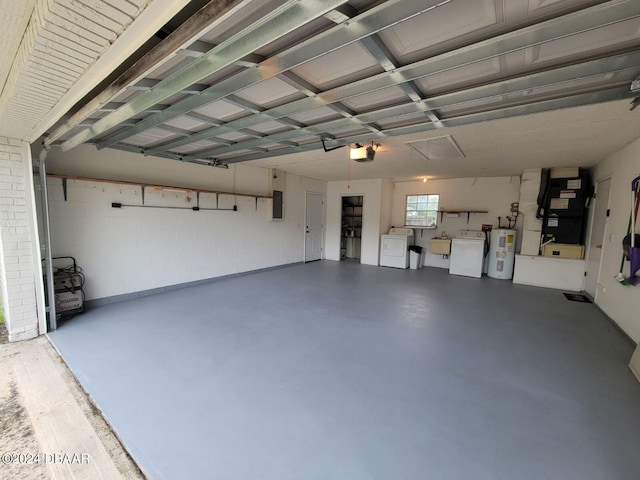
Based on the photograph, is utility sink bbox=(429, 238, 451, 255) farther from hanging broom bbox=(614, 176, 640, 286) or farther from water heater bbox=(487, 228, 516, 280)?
hanging broom bbox=(614, 176, 640, 286)

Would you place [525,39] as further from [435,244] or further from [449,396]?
[435,244]

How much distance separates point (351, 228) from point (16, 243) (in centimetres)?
718

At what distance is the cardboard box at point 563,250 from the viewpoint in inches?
202

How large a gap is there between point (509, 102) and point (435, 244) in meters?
4.88

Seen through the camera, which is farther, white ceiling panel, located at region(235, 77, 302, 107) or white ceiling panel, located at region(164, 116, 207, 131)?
white ceiling panel, located at region(164, 116, 207, 131)

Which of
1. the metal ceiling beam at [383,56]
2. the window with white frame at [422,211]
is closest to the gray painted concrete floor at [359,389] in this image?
the metal ceiling beam at [383,56]

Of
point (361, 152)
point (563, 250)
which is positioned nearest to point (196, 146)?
point (361, 152)

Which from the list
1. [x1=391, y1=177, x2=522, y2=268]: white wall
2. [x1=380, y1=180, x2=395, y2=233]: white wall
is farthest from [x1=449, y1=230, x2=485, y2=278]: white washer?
[x1=380, y1=180, x2=395, y2=233]: white wall

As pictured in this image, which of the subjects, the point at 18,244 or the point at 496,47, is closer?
the point at 496,47

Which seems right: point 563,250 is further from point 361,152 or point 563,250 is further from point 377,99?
point 377,99

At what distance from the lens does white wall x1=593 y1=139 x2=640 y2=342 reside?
3066mm

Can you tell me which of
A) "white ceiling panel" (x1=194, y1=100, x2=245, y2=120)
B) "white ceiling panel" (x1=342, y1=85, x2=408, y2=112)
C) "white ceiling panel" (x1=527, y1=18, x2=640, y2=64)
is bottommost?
"white ceiling panel" (x1=194, y1=100, x2=245, y2=120)

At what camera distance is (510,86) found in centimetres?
191

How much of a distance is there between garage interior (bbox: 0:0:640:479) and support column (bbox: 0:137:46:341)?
2 centimetres
